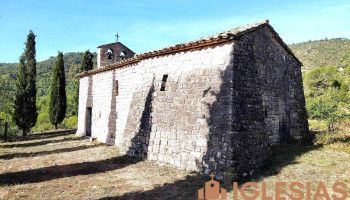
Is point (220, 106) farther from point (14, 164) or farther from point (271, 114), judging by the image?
point (14, 164)

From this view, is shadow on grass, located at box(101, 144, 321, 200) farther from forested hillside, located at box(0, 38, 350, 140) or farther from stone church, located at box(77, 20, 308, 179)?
forested hillside, located at box(0, 38, 350, 140)

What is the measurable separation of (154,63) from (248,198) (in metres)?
5.68

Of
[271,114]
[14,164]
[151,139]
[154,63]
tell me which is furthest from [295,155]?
[14,164]

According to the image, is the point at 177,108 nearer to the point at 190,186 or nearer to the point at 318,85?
the point at 190,186

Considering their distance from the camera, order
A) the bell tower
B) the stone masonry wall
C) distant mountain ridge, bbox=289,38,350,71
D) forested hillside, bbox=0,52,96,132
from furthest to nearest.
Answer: distant mountain ridge, bbox=289,38,350,71 < forested hillside, bbox=0,52,96,132 < the bell tower < the stone masonry wall

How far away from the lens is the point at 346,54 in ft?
98.4

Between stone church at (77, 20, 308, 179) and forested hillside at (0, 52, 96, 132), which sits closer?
stone church at (77, 20, 308, 179)

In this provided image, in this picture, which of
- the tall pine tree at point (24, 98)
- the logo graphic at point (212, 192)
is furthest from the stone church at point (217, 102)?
the tall pine tree at point (24, 98)

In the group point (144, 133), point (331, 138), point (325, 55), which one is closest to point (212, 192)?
point (144, 133)

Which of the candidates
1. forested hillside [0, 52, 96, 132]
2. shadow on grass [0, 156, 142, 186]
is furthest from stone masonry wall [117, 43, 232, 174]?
forested hillside [0, 52, 96, 132]

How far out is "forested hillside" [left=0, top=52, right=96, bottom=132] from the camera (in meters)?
15.8

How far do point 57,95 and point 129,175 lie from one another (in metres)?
16.3

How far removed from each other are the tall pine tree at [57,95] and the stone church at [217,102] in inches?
463

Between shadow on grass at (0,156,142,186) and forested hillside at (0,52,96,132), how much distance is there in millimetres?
10595
